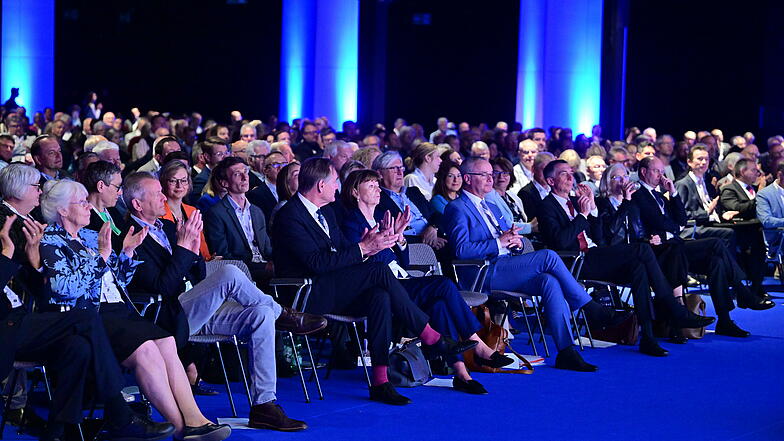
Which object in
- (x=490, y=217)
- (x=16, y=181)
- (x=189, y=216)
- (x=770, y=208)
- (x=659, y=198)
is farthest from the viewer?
(x=770, y=208)

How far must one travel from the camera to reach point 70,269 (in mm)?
4734

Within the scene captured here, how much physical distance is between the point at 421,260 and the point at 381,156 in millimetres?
1119


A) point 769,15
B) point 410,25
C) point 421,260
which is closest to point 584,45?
point 769,15

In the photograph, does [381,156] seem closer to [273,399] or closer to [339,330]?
[339,330]

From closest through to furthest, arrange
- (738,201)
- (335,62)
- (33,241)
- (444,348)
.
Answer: (33,241)
(444,348)
(738,201)
(335,62)

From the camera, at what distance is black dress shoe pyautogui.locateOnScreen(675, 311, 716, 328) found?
7559 mm

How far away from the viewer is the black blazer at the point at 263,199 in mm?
7977

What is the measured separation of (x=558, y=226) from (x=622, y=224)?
79cm

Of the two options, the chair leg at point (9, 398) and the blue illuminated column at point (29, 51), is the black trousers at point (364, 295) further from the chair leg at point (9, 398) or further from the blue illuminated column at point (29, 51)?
the blue illuminated column at point (29, 51)

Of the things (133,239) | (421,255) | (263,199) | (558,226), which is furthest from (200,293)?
(558,226)

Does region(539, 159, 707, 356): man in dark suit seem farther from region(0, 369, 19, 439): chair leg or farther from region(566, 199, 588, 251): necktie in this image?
region(0, 369, 19, 439): chair leg

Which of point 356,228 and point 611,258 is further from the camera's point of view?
point 611,258

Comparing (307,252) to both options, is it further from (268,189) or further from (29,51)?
(29,51)

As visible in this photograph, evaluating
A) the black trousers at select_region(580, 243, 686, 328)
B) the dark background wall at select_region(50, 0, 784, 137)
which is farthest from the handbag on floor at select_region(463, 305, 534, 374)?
the dark background wall at select_region(50, 0, 784, 137)
